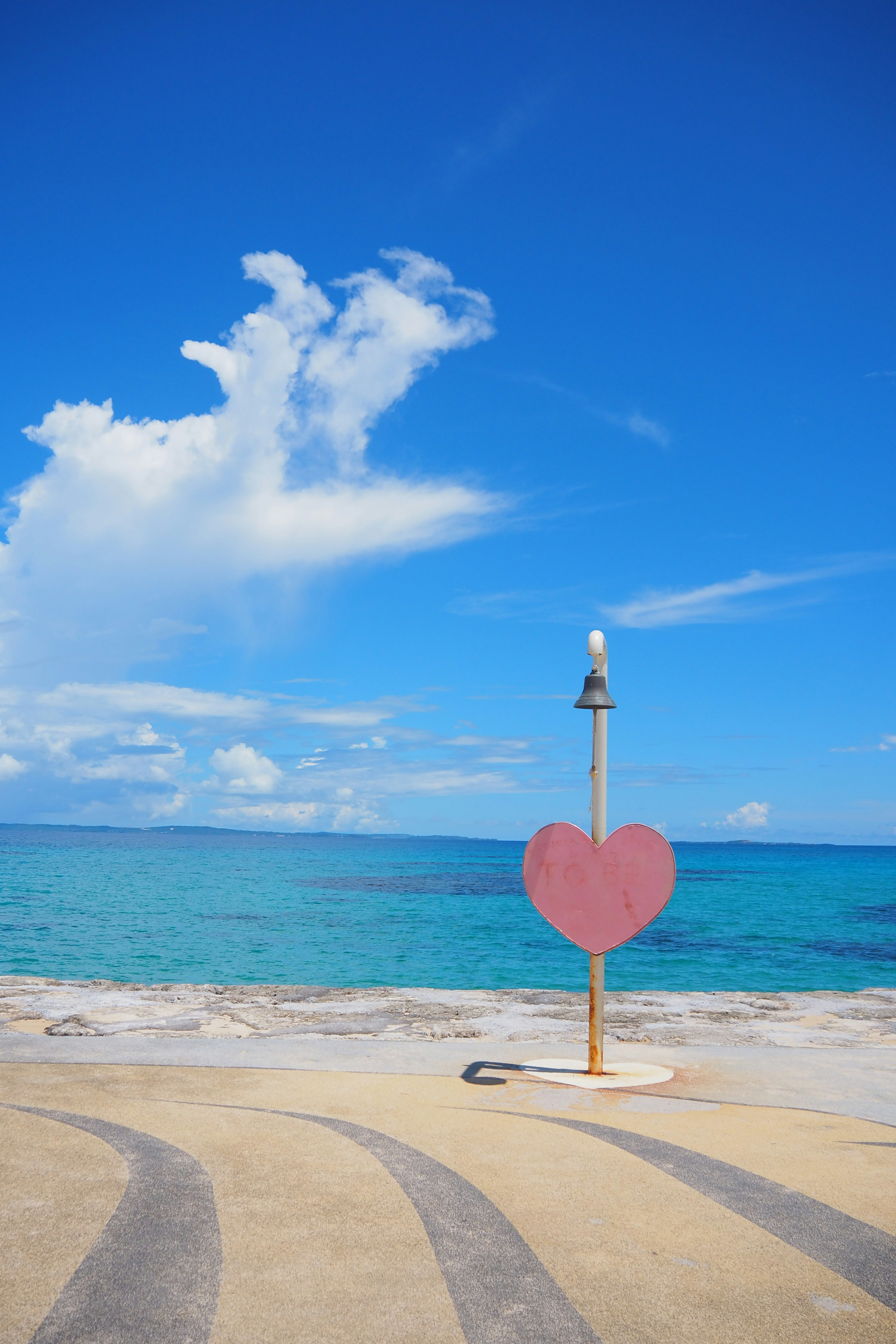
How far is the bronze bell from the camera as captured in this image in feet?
25.9

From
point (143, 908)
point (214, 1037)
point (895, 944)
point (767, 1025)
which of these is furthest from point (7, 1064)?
point (143, 908)

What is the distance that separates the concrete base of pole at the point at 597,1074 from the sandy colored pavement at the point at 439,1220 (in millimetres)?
477

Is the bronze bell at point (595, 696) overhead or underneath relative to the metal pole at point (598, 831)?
overhead

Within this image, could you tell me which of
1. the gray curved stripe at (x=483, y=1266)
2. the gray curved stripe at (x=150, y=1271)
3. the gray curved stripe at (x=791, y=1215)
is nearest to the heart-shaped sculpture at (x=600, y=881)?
the gray curved stripe at (x=791, y=1215)

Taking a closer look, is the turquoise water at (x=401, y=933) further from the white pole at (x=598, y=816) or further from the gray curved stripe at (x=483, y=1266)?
the gray curved stripe at (x=483, y=1266)

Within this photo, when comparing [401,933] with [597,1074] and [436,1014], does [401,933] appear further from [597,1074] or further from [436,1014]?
[597,1074]

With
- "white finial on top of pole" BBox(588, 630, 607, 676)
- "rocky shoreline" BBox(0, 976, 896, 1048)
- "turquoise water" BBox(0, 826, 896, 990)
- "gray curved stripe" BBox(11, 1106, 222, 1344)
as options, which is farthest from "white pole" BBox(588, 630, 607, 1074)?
"turquoise water" BBox(0, 826, 896, 990)

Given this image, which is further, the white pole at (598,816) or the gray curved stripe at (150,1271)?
the white pole at (598,816)

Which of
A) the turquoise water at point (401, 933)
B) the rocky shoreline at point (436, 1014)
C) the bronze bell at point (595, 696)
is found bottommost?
the turquoise water at point (401, 933)

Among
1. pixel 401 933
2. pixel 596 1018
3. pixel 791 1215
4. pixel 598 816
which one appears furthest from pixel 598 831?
pixel 401 933

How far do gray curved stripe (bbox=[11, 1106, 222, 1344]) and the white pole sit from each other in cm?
363

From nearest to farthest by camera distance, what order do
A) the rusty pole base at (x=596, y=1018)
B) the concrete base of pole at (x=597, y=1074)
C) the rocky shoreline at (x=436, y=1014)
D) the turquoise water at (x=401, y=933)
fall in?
the concrete base of pole at (x=597, y=1074) < the rusty pole base at (x=596, y=1018) < the rocky shoreline at (x=436, y=1014) < the turquoise water at (x=401, y=933)

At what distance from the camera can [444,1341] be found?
341cm

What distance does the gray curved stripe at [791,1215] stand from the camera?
4016 millimetres
